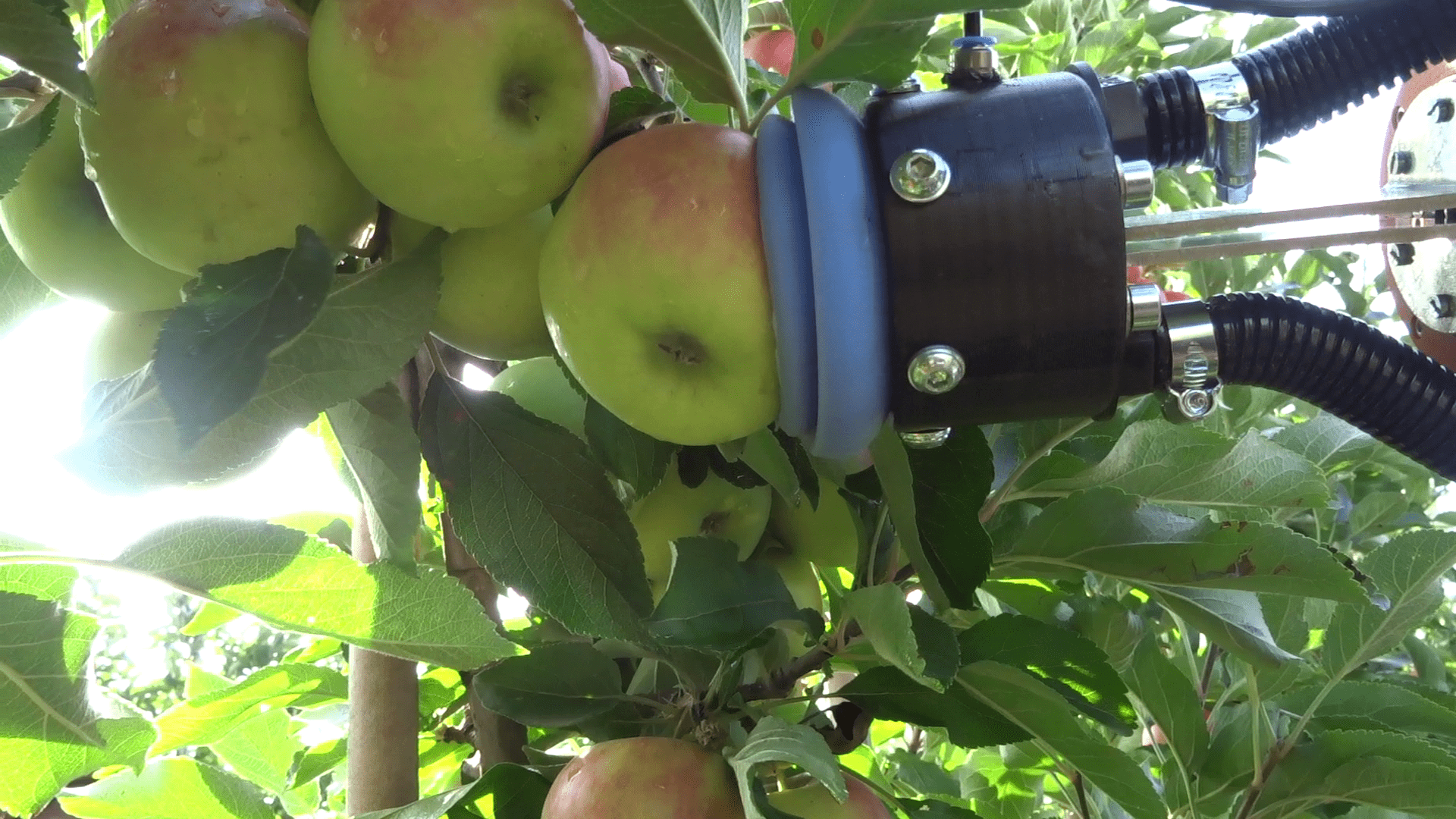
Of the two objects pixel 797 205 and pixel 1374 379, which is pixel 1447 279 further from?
pixel 797 205

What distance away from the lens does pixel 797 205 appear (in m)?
0.35

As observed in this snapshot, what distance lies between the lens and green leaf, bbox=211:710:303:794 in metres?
0.78

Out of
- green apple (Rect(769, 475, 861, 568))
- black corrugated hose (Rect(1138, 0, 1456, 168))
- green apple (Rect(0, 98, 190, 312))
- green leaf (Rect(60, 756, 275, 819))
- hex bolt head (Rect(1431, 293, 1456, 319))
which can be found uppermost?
black corrugated hose (Rect(1138, 0, 1456, 168))

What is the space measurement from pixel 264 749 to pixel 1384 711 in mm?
783

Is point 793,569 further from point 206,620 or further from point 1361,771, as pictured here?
point 206,620

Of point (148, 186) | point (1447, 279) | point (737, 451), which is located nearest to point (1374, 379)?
point (1447, 279)

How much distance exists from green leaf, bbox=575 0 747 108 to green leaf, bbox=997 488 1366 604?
276 mm

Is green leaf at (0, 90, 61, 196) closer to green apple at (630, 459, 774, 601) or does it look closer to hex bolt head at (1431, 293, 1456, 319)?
green apple at (630, 459, 774, 601)

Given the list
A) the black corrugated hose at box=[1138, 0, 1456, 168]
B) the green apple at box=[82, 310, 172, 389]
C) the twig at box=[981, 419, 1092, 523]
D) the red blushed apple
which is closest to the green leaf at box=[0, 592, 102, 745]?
the green apple at box=[82, 310, 172, 389]

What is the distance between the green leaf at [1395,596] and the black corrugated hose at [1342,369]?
7.6 inches

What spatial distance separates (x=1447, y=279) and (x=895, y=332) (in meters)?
0.43

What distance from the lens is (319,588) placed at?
0.44 meters

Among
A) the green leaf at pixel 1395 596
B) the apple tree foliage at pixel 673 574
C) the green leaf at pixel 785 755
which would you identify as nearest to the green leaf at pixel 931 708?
the apple tree foliage at pixel 673 574

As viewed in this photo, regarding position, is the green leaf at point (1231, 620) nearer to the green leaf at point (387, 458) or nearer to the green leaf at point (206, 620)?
the green leaf at point (387, 458)
